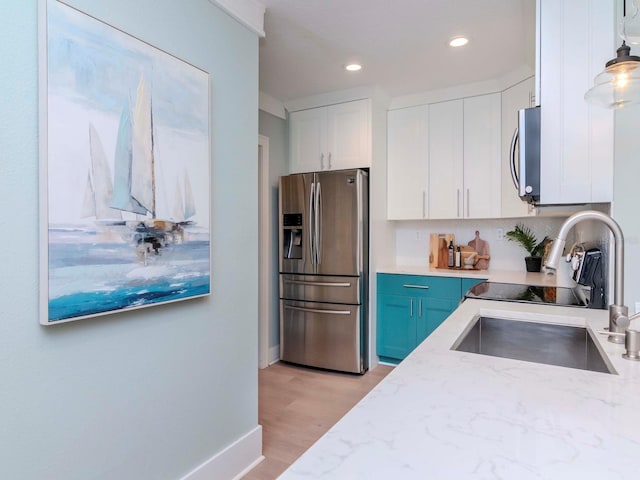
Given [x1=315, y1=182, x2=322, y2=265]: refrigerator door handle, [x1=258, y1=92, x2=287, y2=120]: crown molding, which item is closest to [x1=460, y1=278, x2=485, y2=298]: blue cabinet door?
[x1=315, y1=182, x2=322, y2=265]: refrigerator door handle

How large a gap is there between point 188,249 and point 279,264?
6.29 feet

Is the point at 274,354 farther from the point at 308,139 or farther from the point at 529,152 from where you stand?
the point at 529,152

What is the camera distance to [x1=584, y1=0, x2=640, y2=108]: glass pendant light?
3.53 feet

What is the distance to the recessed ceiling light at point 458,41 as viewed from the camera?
2.44m

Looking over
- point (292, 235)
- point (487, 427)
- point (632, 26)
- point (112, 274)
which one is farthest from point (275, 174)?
point (487, 427)

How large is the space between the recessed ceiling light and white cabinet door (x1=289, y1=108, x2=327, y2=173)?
50.7 inches

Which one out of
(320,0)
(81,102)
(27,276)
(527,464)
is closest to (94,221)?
(27,276)

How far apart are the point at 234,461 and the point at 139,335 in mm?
905

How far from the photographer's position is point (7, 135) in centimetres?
110

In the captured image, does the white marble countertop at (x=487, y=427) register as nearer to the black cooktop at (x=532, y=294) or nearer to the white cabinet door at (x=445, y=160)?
the black cooktop at (x=532, y=294)

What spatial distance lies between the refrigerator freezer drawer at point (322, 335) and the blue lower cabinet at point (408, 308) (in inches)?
11.1

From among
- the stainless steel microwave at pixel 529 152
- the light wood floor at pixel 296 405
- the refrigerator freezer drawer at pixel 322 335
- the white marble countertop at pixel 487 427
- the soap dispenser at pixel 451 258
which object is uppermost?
the stainless steel microwave at pixel 529 152

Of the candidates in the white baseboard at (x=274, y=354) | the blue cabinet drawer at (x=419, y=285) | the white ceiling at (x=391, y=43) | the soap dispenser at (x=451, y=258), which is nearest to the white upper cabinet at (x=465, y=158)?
the white ceiling at (x=391, y=43)

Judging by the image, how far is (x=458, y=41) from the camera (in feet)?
8.10
